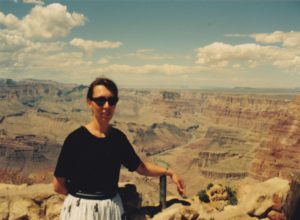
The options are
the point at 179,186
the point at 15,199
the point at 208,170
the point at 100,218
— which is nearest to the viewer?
the point at 100,218

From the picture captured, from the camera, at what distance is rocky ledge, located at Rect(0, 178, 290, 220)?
750cm

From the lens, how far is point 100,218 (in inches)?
189

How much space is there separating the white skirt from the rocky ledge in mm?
2280

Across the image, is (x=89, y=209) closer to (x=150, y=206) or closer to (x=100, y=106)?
(x=100, y=106)

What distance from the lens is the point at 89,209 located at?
188 inches

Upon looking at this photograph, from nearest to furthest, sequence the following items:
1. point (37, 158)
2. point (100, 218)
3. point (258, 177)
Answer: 1. point (100, 218)
2. point (258, 177)
3. point (37, 158)

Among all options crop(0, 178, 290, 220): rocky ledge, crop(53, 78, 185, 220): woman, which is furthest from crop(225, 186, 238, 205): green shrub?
crop(53, 78, 185, 220): woman

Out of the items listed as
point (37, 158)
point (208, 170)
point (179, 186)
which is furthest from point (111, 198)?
point (37, 158)

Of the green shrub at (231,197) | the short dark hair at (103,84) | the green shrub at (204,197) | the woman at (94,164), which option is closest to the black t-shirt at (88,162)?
the woman at (94,164)

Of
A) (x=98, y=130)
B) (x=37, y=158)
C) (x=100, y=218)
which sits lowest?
(x=37, y=158)

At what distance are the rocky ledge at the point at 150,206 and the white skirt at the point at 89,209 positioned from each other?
228cm

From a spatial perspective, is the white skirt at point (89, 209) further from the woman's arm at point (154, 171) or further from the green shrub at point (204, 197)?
the green shrub at point (204, 197)

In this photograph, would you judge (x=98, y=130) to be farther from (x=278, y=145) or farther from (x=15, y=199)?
(x=278, y=145)

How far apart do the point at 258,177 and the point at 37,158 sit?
11337 cm
